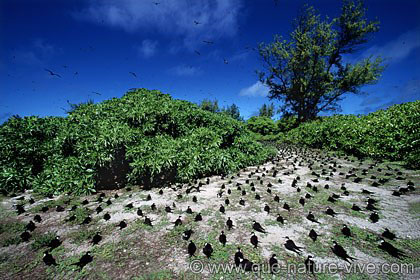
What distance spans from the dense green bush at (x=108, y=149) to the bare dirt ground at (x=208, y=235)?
89cm

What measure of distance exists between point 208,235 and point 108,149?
432 cm

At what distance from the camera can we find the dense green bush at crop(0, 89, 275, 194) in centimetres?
563

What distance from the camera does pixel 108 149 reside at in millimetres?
5672

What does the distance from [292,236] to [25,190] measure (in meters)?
8.27

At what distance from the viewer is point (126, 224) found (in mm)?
3477

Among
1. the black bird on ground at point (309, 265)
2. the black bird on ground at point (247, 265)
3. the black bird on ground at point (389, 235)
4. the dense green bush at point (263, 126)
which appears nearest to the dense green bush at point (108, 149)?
the black bird on ground at point (247, 265)

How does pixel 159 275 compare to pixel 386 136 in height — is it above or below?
below

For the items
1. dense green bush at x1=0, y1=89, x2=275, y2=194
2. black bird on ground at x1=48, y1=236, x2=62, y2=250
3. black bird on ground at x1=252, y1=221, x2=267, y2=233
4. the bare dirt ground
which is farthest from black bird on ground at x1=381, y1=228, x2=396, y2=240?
black bird on ground at x1=48, y1=236, x2=62, y2=250

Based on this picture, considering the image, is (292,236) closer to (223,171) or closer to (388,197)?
(388,197)

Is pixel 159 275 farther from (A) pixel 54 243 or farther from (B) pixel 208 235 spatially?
(A) pixel 54 243

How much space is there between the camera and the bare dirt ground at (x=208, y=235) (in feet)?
7.56

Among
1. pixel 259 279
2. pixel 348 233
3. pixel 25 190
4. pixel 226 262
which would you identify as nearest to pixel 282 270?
pixel 259 279

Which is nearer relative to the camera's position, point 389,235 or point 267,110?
point 389,235

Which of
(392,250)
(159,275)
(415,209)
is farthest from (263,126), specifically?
(159,275)
